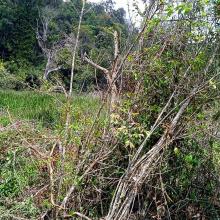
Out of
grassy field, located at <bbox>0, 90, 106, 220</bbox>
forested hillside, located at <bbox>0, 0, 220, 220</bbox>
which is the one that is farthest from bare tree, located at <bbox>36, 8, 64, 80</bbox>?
forested hillside, located at <bbox>0, 0, 220, 220</bbox>

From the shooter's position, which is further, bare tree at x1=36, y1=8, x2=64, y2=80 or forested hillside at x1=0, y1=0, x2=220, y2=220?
bare tree at x1=36, y1=8, x2=64, y2=80

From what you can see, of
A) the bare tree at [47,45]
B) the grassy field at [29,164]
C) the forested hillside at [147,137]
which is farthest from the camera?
the bare tree at [47,45]

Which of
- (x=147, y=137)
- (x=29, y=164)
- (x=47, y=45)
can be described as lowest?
(x=29, y=164)

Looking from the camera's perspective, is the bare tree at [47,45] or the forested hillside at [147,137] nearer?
the forested hillside at [147,137]

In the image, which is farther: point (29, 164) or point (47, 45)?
A: point (47, 45)

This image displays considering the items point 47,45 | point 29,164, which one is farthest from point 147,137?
point 47,45

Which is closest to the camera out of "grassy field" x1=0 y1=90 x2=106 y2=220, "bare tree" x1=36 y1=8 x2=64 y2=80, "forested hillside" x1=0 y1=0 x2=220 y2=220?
"forested hillside" x1=0 y1=0 x2=220 y2=220

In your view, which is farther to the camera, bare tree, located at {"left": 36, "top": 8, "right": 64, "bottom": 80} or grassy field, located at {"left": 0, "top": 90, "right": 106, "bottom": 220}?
bare tree, located at {"left": 36, "top": 8, "right": 64, "bottom": 80}

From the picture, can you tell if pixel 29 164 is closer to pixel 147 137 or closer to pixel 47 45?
pixel 147 137

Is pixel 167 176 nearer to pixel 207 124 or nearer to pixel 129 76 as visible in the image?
pixel 207 124

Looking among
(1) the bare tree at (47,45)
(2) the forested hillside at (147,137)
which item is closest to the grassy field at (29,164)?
(2) the forested hillside at (147,137)

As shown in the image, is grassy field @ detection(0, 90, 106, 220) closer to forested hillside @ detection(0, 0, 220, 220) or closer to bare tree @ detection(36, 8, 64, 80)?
forested hillside @ detection(0, 0, 220, 220)

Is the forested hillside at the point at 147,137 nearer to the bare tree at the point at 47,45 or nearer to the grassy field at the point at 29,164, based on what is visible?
the grassy field at the point at 29,164

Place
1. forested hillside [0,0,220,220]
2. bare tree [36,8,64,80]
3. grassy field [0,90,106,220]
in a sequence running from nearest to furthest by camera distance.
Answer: forested hillside [0,0,220,220] → grassy field [0,90,106,220] → bare tree [36,8,64,80]
